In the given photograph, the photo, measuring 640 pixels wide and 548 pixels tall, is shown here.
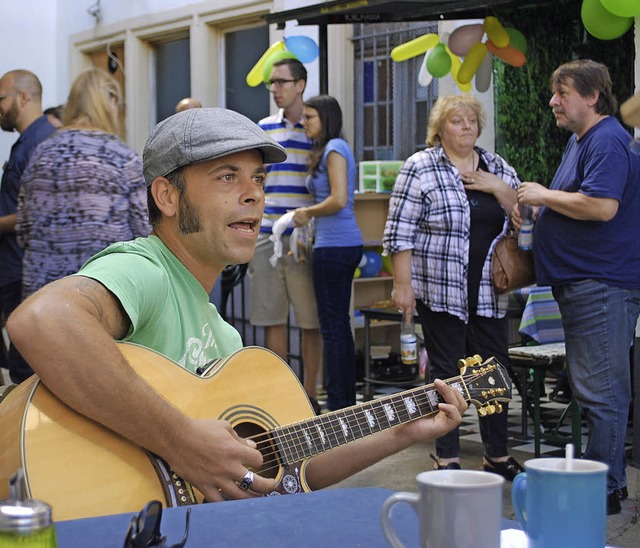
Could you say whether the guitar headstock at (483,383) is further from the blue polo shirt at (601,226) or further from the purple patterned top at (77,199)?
the purple patterned top at (77,199)

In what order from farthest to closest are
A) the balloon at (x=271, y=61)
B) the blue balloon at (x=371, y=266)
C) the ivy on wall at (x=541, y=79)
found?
1. the blue balloon at (x=371, y=266)
2. the ivy on wall at (x=541, y=79)
3. the balloon at (x=271, y=61)

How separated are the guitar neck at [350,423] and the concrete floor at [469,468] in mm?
1864

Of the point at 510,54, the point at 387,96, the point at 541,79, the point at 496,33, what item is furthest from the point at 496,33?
the point at 387,96

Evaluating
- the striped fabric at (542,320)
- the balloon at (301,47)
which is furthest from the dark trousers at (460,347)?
the balloon at (301,47)

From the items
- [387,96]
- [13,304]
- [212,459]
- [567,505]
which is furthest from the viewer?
[387,96]

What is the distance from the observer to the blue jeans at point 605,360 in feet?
14.5

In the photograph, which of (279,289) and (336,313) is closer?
(336,313)

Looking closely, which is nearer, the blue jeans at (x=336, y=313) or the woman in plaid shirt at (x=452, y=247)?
the woman in plaid shirt at (x=452, y=247)

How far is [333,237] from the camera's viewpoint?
6.02 metres

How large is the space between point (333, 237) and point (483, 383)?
3.61 meters

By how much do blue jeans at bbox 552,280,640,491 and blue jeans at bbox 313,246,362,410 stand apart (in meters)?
1.82

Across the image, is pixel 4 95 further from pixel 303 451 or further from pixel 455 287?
pixel 303 451

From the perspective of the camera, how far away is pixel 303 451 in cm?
221

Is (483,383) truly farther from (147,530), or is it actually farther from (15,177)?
(15,177)
